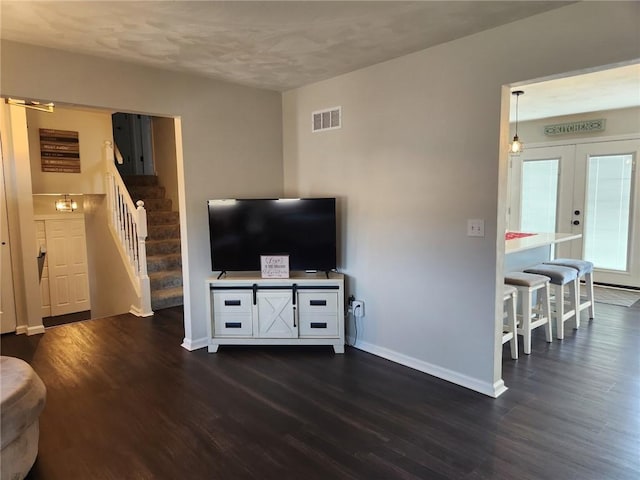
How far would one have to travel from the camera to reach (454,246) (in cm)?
307

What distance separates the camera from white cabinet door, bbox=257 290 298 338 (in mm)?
3740

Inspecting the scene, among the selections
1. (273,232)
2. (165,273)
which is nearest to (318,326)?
(273,232)

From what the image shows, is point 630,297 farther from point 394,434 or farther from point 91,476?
point 91,476

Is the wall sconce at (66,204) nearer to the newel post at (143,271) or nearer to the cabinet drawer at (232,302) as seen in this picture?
the newel post at (143,271)

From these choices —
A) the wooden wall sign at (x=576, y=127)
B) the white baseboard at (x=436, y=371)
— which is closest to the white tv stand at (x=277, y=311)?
the white baseboard at (x=436, y=371)

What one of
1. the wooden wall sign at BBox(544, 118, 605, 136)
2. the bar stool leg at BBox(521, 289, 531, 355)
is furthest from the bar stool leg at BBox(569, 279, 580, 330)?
the wooden wall sign at BBox(544, 118, 605, 136)

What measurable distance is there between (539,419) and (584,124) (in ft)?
17.0

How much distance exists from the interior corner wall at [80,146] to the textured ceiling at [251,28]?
2.82 m

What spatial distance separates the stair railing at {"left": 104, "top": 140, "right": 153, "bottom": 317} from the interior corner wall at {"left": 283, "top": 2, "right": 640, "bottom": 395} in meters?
2.41

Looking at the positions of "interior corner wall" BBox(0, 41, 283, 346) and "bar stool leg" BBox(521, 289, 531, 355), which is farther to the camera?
"bar stool leg" BBox(521, 289, 531, 355)

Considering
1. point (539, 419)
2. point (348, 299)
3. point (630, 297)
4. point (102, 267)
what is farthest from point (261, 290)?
point (630, 297)

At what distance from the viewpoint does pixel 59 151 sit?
537 cm

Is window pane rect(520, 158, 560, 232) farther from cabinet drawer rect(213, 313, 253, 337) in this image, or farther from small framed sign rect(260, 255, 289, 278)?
cabinet drawer rect(213, 313, 253, 337)

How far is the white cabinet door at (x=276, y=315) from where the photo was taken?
374 cm
